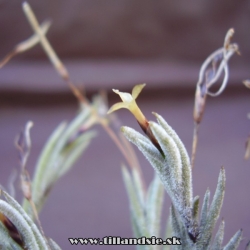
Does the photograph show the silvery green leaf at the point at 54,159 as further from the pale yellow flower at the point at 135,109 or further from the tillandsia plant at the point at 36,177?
the pale yellow flower at the point at 135,109

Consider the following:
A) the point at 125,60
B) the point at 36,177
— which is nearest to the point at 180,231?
the point at 36,177

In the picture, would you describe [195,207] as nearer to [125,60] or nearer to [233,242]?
[233,242]

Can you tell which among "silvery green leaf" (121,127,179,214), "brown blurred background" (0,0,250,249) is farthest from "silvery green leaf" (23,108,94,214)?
"brown blurred background" (0,0,250,249)

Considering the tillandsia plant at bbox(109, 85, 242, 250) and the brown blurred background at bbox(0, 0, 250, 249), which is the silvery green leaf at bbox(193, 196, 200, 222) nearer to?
the tillandsia plant at bbox(109, 85, 242, 250)

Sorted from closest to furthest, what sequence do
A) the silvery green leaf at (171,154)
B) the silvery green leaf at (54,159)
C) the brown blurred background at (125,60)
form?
the silvery green leaf at (171,154)
the silvery green leaf at (54,159)
the brown blurred background at (125,60)

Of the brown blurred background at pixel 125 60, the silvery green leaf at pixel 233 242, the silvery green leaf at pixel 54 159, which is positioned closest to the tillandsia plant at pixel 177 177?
the silvery green leaf at pixel 233 242

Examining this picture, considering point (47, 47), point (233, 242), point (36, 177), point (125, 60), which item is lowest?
point (233, 242)

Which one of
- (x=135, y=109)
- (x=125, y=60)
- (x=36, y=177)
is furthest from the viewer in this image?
(x=125, y=60)

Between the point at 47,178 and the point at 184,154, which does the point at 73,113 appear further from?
→ the point at 184,154

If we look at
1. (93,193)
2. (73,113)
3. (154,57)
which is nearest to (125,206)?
(93,193)
